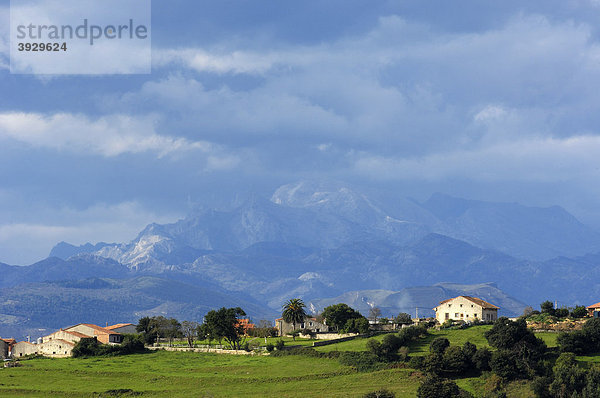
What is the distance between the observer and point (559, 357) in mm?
115000

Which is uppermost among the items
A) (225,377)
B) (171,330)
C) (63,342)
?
(171,330)

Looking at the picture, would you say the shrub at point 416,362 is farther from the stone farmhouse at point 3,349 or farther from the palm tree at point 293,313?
the stone farmhouse at point 3,349

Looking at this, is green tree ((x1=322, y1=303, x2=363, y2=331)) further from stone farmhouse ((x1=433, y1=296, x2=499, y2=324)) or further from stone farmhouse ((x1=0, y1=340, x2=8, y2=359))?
stone farmhouse ((x1=0, y1=340, x2=8, y2=359))

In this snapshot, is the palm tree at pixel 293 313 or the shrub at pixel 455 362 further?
the palm tree at pixel 293 313

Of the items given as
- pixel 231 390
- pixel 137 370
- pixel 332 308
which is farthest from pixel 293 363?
pixel 332 308

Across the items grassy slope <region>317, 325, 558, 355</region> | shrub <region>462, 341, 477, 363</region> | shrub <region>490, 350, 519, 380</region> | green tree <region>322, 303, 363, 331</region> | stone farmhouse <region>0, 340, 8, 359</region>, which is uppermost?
green tree <region>322, 303, 363, 331</region>

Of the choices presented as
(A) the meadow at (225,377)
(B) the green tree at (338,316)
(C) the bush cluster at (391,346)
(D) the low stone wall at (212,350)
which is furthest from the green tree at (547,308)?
(D) the low stone wall at (212,350)

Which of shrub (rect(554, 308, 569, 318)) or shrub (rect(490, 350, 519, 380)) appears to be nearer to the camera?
shrub (rect(490, 350, 519, 380))

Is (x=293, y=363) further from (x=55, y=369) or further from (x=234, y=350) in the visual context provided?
(x=55, y=369)

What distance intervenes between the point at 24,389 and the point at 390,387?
57.8 meters

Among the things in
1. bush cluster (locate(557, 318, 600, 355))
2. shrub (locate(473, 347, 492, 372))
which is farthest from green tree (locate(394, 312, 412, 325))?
shrub (locate(473, 347, 492, 372))

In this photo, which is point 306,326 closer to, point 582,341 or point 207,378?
point 207,378

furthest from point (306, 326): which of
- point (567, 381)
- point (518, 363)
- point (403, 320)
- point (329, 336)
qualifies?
point (567, 381)

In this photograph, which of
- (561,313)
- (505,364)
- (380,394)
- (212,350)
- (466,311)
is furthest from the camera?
(466,311)
